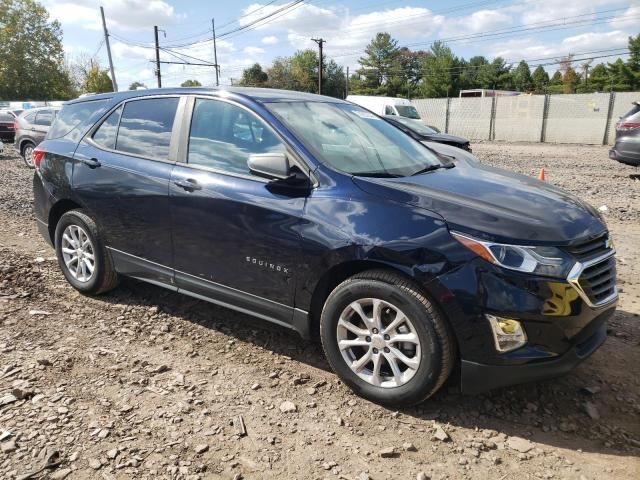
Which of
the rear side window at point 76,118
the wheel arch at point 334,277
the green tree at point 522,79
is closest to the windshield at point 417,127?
the rear side window at point 76,118

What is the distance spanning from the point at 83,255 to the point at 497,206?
11.5 feet

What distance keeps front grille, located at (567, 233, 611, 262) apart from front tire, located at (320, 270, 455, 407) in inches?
31.6

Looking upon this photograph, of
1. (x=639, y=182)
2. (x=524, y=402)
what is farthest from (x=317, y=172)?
(x=639, y=182)

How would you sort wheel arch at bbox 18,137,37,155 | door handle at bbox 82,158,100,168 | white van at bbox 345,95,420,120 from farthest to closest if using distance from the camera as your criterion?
white van at bbox 345,95,420,120 → wheel arch at bbox 18,137,37,155 → door handle at bbox 82,158,100,168

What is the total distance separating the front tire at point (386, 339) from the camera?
274 cm

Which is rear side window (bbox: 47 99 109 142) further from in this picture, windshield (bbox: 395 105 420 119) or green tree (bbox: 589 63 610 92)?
green tree (bbox: 589 63 610 92)

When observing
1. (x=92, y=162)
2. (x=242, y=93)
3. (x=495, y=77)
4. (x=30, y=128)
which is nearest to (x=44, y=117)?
(x=30, y=128)

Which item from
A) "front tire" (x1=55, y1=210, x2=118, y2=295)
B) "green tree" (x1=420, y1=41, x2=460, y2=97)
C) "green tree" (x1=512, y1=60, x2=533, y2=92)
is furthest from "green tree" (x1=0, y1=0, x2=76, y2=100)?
"front tire" (x1=55, y1=210, x2=118, y2=295)

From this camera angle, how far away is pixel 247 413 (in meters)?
2.95

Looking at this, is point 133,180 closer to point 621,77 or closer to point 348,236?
point 348,236

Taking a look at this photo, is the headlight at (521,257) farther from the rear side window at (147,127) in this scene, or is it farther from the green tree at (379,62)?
the green tree at (379,62)

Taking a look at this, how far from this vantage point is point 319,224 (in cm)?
303

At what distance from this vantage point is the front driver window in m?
3.43

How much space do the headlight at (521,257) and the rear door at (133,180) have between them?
2218 millimetres
